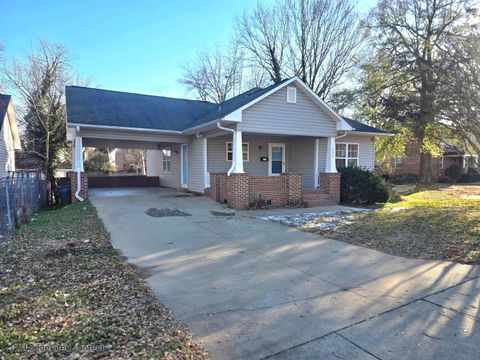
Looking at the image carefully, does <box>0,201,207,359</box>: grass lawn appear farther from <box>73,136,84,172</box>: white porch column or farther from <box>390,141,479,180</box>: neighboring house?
<box>390,141,479,180</box>: neighboring house

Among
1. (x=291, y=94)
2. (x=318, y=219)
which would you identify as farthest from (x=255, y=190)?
(x=291, y=94)

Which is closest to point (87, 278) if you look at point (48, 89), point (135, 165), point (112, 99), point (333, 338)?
point (333, 338)

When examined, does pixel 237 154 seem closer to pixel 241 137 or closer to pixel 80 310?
pixel 241 137

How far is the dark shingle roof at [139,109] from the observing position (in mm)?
13750

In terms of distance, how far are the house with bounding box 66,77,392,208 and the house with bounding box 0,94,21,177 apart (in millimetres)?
3651

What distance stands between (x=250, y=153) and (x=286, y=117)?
11.3 ft

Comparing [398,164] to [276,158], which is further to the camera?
[398,164]

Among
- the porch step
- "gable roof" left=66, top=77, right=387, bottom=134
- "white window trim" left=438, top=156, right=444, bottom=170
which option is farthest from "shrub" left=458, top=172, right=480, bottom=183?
the porch step

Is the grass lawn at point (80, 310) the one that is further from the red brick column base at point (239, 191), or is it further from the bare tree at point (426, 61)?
the bare tree at point (426, 61)

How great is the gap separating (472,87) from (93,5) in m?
12.7

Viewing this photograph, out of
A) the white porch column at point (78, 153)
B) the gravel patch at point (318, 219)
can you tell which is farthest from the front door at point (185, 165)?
the gravel patch at point (318, 219)

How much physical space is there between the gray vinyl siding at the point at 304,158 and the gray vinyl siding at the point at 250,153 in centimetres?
40

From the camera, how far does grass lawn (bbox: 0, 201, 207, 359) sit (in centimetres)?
281

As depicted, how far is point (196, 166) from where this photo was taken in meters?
15.6
